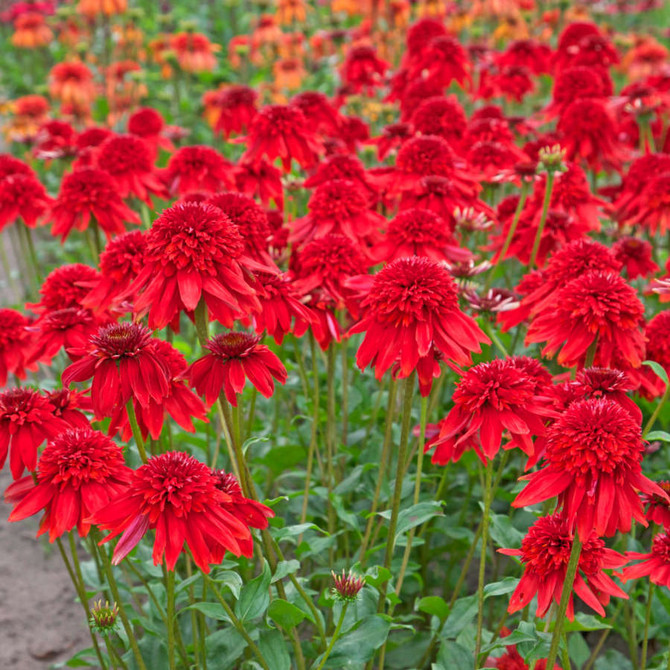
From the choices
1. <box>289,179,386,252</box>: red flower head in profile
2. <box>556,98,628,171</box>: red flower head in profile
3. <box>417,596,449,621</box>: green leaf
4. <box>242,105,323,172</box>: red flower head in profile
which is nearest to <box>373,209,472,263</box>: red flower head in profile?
<box>289,179,386,252</box>: red flower head in profile

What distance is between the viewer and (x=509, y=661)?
1639 millimetres

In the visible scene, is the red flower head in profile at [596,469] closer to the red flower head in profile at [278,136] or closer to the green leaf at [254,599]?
the green leaf at [254,599]

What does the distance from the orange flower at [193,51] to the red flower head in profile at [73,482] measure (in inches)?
162

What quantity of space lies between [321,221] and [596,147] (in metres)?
1.21

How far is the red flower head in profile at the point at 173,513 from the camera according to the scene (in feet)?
3.78

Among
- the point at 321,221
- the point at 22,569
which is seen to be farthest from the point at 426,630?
the point at 22,569

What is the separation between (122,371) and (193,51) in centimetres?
428

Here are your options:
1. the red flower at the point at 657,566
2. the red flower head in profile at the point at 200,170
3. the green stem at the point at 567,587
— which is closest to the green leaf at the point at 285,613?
the green stem at the point at 567,587

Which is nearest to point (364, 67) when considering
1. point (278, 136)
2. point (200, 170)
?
point (200, 170)

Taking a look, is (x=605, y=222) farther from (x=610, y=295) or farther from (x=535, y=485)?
(x=535, y=485)

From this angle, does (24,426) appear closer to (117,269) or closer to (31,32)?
(117,269)

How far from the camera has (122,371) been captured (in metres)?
1.27

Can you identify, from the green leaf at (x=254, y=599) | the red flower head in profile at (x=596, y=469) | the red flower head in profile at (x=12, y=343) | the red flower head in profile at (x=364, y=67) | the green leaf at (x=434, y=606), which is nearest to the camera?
the red flower head in profile at (x=596, y=469)

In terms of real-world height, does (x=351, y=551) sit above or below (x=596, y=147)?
below
